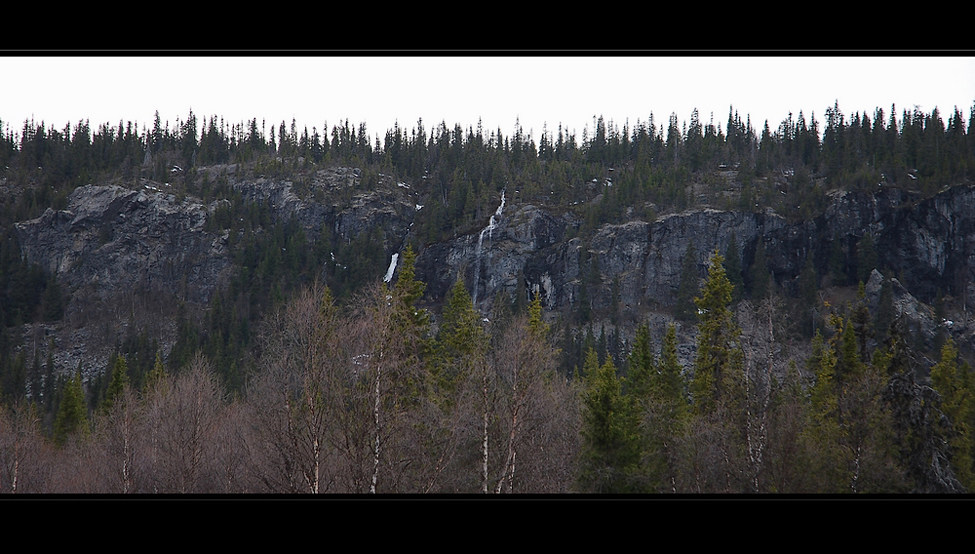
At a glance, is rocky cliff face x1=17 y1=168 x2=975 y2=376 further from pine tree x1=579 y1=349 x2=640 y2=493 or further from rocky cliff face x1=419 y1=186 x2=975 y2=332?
pine tree x1=579 y1=349 x2=640 y2=493

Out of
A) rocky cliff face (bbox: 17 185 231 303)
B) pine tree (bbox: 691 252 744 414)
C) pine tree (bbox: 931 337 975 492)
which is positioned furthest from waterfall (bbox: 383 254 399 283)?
pine tree (bbox: 931 337 975 492)

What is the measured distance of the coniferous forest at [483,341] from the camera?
1850cm

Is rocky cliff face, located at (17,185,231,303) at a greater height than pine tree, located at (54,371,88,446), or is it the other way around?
rocky cliff face, located at (17,185,231,303)

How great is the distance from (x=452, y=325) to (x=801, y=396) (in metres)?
16.5

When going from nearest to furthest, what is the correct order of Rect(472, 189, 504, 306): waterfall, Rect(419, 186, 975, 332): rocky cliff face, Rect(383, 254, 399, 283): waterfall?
1. Rect(419, 186, 975, 332): rocky cliff face
2. Rect(472, 189, 504, 306): waterfall
3. Rect(383, 254, 399, 283): waterfall

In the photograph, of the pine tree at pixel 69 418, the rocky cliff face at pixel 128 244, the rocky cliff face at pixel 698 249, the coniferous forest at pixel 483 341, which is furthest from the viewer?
the rocky cliff face at pixel 128 244

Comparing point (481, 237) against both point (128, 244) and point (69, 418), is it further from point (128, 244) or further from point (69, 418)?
point (69, 418)

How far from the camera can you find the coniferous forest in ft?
60.7

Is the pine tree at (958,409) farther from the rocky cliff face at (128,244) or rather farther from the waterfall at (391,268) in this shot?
the rocky cliff face at (128,244)

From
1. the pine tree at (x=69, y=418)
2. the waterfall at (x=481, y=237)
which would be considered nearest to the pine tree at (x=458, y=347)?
the pine tree at (x=69, y=418)

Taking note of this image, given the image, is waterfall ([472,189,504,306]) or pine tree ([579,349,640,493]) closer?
pine tree ([579,349,640,493])

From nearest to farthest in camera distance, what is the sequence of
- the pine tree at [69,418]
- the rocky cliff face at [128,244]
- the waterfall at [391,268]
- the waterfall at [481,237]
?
the pine tree at [69,418], the waterfall at [481,237], the waterfall at [391,268], the rocky cliff face at [128,244]

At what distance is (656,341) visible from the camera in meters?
86.4
